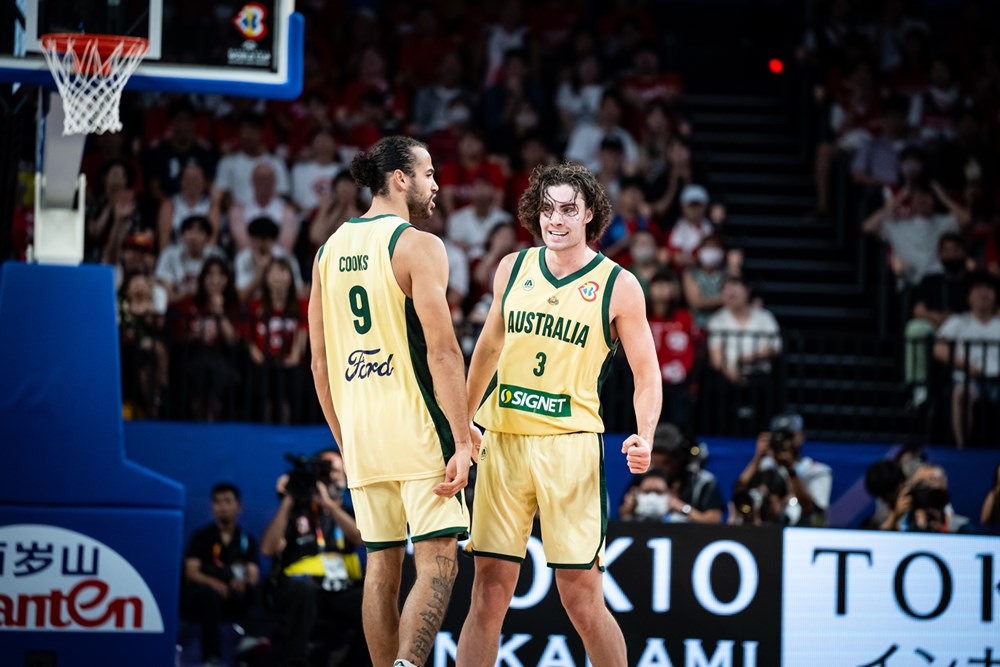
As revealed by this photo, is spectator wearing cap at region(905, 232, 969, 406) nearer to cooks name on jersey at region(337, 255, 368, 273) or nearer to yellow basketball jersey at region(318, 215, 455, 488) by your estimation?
yellow basketball jersey at region(318, 215, 455, 488)

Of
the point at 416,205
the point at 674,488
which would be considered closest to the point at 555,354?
the point at 416,205

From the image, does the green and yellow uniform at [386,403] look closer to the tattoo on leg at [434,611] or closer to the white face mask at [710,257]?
the tattoo on leg at [434,611]

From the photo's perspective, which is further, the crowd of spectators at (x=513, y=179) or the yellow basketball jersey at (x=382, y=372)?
the crowd of spectators at (x=513, y=179)

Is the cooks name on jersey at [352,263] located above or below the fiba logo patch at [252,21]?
below

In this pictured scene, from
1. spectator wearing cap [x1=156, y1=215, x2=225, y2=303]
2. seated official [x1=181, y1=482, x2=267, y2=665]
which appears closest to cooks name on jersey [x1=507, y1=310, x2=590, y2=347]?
seated official [x1=181, y1=482, x2=267, y2=665]

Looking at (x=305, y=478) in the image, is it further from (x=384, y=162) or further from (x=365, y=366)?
(x=384, y=162)

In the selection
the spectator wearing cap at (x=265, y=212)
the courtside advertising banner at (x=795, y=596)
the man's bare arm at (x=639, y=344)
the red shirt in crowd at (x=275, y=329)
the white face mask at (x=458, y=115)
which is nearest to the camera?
the man's bare arm at (x=639, y=344)

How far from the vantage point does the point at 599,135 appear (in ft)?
51.1

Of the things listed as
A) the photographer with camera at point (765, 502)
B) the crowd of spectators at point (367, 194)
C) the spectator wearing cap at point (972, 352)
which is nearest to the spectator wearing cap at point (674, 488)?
the photographer with camera at point (765, 502)

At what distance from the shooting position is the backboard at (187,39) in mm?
8766

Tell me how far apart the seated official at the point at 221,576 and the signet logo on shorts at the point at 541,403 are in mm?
4012

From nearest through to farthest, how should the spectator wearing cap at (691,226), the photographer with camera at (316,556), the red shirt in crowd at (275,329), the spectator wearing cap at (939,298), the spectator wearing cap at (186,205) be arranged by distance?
1. the photographer with camera at (316,556)
2. the red shirt in crowd at (275,329)
3. the spectator wearing cap at (939,298)
4. the spectator wearing cap at (186,205)
5. the spectator wearing cap at (691,226)

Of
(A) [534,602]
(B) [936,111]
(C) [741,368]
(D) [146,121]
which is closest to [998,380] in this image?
(C) [741,368]

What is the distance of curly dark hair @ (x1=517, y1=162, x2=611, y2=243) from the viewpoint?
274 inches
